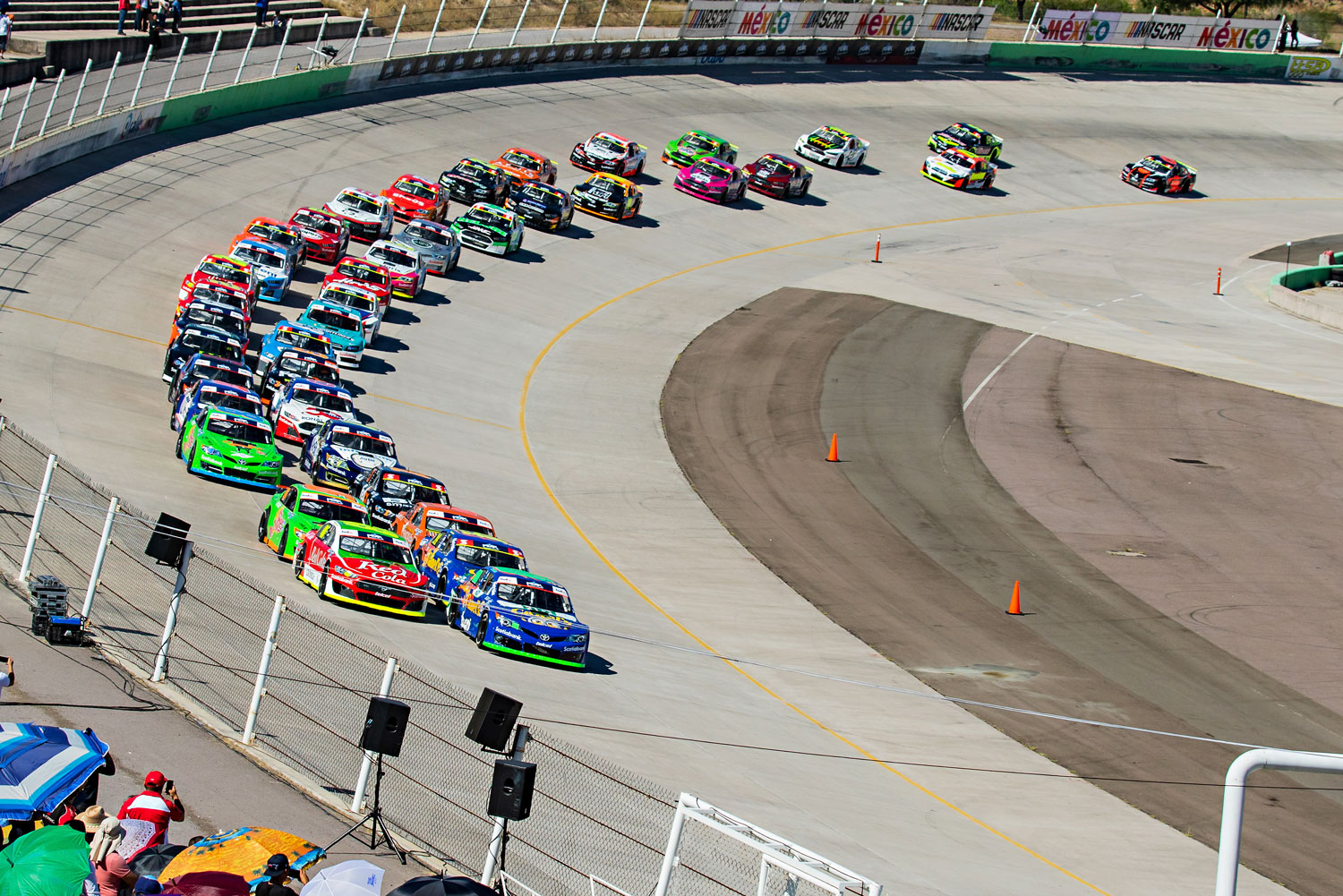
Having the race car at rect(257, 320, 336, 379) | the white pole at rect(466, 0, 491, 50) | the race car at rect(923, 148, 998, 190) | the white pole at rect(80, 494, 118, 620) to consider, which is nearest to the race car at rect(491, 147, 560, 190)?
the white pole at rect(466, 0, 491, 50)

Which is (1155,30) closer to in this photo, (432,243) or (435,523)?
(432,243)

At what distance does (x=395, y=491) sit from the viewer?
3075 cm

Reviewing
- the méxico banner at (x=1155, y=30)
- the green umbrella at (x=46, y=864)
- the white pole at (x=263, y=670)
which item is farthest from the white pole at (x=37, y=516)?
the méxico banner at (x=1155, y=30)

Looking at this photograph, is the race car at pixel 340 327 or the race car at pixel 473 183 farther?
the race car at pixel 473 183

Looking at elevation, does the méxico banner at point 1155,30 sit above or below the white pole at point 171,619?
above

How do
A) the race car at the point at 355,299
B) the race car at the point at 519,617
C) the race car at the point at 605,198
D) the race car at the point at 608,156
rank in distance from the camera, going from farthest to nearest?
the race car at the point at 608,156, the race car at the point at 605,198, the race car at the point at 355,299, the race car at the point at 519,617

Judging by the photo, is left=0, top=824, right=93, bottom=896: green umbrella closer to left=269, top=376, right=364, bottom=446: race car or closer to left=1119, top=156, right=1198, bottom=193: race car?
left=269, top=376, right=364, bottom=446: race car

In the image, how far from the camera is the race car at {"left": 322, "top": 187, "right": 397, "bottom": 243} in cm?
5028

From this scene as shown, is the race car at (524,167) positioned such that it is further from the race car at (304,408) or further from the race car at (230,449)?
the race car at (230,449)

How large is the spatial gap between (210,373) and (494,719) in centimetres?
2384

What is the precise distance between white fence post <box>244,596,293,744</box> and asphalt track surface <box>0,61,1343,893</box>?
6119mm

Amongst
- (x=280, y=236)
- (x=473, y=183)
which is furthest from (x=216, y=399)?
(x=473, y=183)

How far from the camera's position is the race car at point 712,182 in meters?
63.8

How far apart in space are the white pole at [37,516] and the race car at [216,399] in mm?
13058
